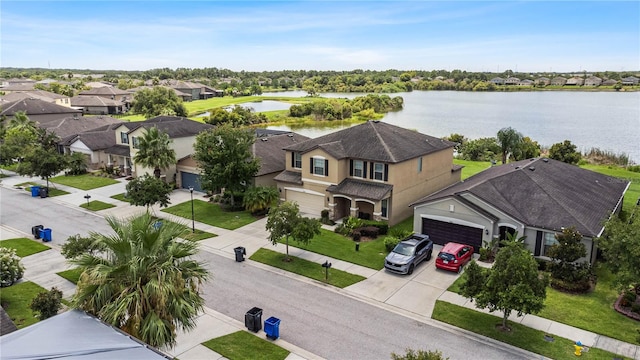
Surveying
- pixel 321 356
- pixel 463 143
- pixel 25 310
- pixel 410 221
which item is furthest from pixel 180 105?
pixel 321 356

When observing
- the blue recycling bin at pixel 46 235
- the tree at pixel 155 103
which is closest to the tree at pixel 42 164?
the blue recycling bin at pixel 46 235

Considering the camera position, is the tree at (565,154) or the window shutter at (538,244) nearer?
the window shutter at (538,244)

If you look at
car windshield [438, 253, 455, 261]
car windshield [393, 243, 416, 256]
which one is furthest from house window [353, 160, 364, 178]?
car windshield [438, 253, 455, 261]

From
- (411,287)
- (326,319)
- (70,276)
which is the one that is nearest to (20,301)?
(70,276)

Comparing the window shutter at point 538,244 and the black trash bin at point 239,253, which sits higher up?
the window shutter at point 538,244

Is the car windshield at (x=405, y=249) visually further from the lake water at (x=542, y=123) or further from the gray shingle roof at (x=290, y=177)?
the lake water at (x=542, y=123)

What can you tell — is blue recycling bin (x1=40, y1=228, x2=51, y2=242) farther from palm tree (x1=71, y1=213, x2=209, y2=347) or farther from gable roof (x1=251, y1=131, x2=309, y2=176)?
palm tree (x1=71, y1=213, x2=209, y2=347)
